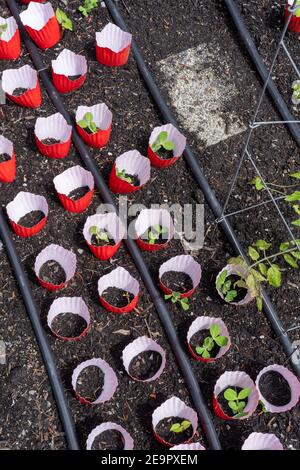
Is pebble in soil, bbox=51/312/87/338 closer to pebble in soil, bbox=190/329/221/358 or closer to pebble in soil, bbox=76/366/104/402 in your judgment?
pebble in soil, bbox=76/366/104/402

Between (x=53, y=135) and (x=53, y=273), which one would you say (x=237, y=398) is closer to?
(x=53, y=273)

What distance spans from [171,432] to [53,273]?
2.46 feet

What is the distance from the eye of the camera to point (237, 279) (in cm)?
245

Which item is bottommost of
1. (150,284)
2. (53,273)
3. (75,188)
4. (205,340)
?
(205,340)

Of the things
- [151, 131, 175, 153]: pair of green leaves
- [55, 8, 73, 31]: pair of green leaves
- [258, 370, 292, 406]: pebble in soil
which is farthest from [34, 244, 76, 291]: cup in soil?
[55, 8, 73, 31]: pair of green leaves

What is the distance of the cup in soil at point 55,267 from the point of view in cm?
233

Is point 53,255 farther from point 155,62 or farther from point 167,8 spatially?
point 167,8

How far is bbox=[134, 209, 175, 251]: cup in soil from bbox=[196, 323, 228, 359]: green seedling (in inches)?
15.5

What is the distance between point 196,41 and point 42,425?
6.34ft

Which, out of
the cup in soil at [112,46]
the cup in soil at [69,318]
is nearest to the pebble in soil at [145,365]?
the cup in soil at [69,318]

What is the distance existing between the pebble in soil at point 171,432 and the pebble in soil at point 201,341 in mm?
260

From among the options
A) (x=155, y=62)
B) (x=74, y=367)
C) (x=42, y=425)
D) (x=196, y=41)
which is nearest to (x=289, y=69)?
(x=196, y=41)

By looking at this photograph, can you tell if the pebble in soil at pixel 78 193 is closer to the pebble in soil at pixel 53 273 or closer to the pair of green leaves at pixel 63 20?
the pebble in soil at pixel 53 273

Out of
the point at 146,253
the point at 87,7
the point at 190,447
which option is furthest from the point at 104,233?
the point at 87,7
